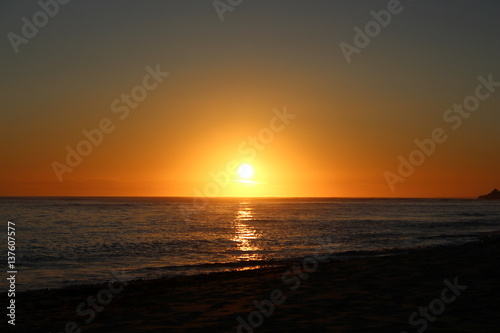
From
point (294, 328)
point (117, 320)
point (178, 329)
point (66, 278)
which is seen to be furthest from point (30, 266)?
point (294, 328)

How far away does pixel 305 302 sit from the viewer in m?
12.0

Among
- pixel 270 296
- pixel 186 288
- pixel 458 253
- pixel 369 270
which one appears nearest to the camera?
pixel 270 296

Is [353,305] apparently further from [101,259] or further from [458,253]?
[101,259]

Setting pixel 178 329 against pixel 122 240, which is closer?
pixel 178 329

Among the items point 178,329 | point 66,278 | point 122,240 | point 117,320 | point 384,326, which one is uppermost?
point 122,240

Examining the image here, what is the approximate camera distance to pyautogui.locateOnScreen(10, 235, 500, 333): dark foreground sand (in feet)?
31.9

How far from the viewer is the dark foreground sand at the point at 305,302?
31.9 ft

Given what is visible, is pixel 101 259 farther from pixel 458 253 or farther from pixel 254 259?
pixel 458 253

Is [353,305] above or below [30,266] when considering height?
below

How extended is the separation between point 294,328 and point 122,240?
3040 centimetres

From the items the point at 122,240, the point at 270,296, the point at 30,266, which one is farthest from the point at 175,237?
the point at 270,296

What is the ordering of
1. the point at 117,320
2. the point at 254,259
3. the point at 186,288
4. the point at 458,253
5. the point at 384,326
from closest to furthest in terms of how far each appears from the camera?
the point at 384,326 < the point at 117,320 < the point at 186,288 < the point at 458,253 < the point at 254,259

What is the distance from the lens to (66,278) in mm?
19797

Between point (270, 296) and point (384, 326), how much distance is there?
4542mm
